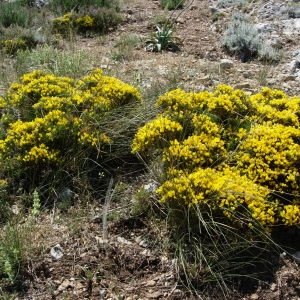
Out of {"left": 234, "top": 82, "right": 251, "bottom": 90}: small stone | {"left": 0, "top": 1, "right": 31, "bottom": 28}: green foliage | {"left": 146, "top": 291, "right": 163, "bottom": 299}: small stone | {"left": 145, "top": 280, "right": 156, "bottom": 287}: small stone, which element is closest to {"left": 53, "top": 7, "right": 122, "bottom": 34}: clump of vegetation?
{"left": 0, "top": 1, "right": 31, "bottom": 28}: green foliage

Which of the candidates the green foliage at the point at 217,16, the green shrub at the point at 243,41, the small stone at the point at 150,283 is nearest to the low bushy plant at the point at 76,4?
the green foliage at the point at 217,16

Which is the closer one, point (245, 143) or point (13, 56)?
point (245, 143)

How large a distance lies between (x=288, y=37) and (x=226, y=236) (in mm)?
5519

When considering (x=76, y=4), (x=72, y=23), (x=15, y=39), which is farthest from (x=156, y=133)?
(x=76, y=4)

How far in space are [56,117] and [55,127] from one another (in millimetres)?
123

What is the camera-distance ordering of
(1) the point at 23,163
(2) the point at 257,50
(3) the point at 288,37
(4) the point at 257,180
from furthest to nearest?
(3) the point at 288,37
(2) the point at 257,50
(1) the point at 23,163
(4) the point at 257,180

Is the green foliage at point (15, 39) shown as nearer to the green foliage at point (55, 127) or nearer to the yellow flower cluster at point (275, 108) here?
the green foliage at point (55, 127)

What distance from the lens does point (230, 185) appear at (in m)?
3.29

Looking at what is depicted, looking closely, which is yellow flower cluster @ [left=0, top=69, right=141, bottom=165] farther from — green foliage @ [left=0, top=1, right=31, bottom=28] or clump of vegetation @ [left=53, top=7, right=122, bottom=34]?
green foliage @ [left=0, top=1, right=31, bottom=28]

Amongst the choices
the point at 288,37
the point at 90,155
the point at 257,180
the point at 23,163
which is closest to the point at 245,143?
the point at 257,180

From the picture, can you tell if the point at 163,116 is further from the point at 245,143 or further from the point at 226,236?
the point at 226,236

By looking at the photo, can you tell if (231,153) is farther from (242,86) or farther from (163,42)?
(163,42)

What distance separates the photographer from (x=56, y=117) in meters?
4.11

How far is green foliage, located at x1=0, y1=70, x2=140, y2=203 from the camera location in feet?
13.1
